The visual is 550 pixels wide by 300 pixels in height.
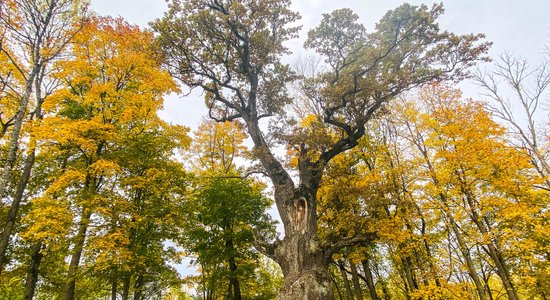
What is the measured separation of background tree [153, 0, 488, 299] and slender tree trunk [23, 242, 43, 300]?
888cm

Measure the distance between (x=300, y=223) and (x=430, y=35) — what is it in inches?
292

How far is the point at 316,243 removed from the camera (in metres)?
8.02

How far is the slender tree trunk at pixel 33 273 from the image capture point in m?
10.2

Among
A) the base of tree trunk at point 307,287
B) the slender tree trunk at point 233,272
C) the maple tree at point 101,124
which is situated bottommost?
the base of tree trunk at point 307,287

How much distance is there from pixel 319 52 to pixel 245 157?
5.23 metres

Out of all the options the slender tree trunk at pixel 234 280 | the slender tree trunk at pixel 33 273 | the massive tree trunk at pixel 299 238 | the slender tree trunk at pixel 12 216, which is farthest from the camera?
the slender tree trunk at pixel 234 280

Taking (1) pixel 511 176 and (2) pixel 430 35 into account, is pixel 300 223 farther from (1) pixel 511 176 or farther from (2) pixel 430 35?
(1) pixel 511 176

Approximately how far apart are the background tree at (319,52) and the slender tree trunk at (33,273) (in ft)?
29.1

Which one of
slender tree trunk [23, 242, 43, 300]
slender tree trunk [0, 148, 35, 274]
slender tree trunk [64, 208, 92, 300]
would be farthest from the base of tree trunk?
slender tree trunk [23, 242, 43, 300]

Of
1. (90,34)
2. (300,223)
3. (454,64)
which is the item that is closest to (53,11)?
(90,34)

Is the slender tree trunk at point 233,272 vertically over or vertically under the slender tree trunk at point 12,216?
under

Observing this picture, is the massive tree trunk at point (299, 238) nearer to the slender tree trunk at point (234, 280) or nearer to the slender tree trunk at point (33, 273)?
the slender tree trunk at point (234, 280)

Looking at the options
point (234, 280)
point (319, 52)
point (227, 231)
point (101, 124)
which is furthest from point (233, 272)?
point (319, 52)

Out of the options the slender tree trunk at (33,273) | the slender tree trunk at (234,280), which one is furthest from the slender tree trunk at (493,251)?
the slender tree trunk at (33,273)
